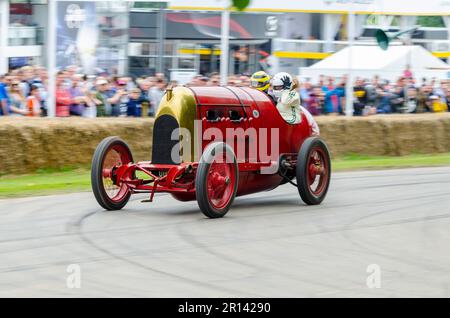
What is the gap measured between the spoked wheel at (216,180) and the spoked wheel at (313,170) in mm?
1196

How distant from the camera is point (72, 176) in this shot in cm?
1452

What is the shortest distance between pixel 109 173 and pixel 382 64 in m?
19.7

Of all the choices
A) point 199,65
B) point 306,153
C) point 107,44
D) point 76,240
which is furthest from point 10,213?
point 199,65

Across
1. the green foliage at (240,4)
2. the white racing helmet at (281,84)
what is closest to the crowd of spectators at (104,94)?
the white racing helmet at (281,84)

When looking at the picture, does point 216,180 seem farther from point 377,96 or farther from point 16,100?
point 377,96

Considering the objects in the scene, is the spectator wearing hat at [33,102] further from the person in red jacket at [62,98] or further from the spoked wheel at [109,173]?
the spoked wheel at [109,173]

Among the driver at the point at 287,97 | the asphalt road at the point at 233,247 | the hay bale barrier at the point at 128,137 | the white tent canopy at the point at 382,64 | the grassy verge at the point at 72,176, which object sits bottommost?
the grassy verge at the point at 72,176

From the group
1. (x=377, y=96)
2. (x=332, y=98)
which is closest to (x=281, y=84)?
(x=332, y=98)

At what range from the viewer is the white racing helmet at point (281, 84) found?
38.4 feet

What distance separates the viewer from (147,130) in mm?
15961

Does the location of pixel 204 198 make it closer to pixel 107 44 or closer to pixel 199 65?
pixel 107 44

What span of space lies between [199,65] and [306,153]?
1701cm

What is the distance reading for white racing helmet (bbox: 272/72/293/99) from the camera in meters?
11.7

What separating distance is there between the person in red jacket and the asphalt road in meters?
4.98
